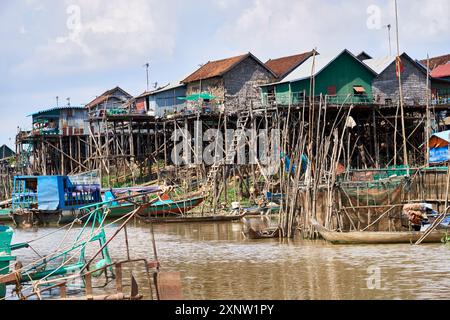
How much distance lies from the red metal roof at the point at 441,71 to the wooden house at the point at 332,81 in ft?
46.5

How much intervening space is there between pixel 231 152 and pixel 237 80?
9254 millimetres

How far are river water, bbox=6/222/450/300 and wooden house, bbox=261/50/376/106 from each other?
61.8 ft

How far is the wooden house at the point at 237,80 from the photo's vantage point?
49062 millimetres

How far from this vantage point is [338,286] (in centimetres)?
1761

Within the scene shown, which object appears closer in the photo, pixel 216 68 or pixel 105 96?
pixel 216 68

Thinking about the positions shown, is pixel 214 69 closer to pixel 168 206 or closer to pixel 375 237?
pixel 168 206

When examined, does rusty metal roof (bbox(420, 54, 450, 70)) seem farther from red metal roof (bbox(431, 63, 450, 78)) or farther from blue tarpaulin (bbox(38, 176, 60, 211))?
blue tarpaulin (bbox(38, 176, 60, 211))

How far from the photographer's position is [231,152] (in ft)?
136

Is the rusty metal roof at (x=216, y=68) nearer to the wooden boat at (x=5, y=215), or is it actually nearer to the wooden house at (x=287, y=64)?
the wooden house at (x=287, y=64)

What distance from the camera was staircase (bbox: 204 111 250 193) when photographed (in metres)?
39.3

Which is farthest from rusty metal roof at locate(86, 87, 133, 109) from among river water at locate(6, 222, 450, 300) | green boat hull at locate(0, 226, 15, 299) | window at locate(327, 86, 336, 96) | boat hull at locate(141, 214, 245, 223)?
green boat hull at locate(0, 226, 15, 299)

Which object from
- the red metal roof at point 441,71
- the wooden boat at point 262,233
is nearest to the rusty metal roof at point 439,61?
the red metal roof at point 441,71

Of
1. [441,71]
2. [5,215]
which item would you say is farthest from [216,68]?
[441,71]
